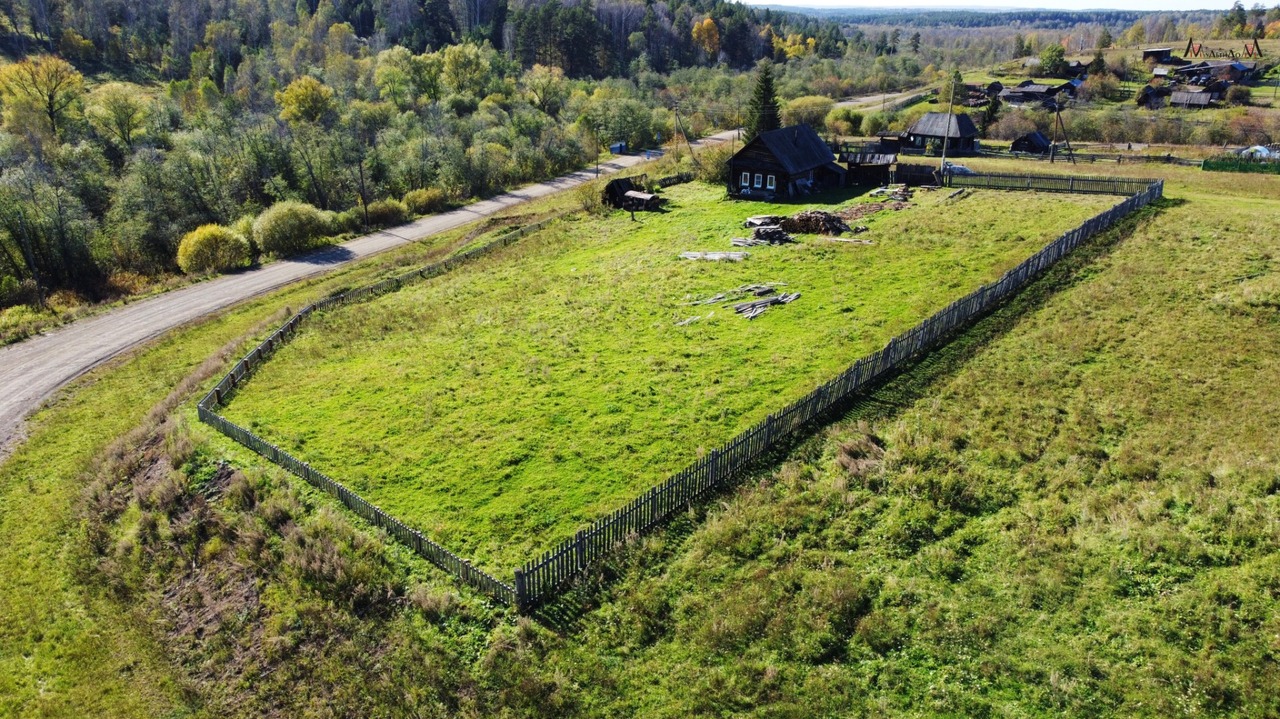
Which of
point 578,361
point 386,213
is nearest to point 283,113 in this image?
point 386,213

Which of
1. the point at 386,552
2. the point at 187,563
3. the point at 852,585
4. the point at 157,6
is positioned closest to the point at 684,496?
the point at 852,585

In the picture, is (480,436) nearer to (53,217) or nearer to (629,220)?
(629,220)

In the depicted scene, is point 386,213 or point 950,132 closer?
point 386,213

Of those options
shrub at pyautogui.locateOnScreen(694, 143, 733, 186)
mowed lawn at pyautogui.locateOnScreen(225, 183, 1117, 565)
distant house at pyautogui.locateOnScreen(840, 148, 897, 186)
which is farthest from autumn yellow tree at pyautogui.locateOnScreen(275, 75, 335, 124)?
distant house at pyautogui.locateOnScreen(840, 148, 897, 186)

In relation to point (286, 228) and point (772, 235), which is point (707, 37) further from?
point (772, 235)

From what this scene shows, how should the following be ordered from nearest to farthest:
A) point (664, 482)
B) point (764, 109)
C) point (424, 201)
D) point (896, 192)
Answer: point (664, 482), point (896, 192), point (424, 201), point (764, 109)

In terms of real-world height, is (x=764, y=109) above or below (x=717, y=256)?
above

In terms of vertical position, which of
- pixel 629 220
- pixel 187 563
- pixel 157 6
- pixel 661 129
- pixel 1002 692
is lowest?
pixel 187 563
